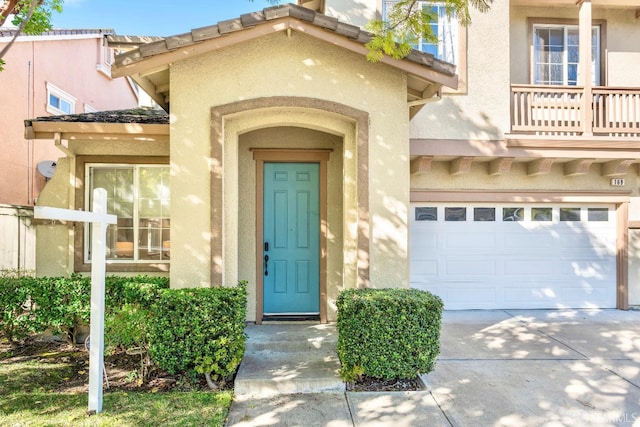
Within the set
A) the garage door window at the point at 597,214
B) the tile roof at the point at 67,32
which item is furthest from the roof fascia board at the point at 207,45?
the tile roof at the point at 67,32

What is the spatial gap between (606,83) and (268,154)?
24.8 ft

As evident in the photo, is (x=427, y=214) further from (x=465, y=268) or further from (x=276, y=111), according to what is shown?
(x=276, y=111)

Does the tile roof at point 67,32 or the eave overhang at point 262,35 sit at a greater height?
the tile roof at point 67,32

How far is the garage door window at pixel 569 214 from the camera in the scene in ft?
28.0

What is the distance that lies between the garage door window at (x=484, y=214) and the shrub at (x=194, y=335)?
19.3ft

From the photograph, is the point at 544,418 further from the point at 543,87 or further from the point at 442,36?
the point at 442,36

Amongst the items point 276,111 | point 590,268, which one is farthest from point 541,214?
point 276,111

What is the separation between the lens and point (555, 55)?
28.3 feet

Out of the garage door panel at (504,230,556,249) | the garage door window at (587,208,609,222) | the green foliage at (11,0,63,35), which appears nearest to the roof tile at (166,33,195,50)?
the green foliage at (11,0,63,35)

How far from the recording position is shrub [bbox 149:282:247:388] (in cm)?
454

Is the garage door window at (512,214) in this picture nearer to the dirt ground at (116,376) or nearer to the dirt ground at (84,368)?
the dirt ground at (116,376)

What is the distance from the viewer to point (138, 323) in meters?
4.84

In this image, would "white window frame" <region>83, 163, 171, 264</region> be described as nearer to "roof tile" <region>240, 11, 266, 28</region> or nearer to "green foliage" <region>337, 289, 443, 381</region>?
"roof tile" <region>240, 11, 266, 28</region>

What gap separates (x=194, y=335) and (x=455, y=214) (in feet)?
19.5
